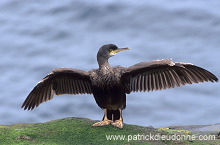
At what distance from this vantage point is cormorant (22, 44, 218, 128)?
8984 mm

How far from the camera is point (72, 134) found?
28.1 ft

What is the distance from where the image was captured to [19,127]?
923cm

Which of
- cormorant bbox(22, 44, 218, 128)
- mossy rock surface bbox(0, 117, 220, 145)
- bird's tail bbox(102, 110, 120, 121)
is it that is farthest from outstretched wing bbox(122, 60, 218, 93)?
mossy rock surface bbox(0, 117, 220, 145)

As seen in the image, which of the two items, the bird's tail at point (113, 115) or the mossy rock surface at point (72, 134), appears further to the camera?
the bird's tail at point (113, 115)

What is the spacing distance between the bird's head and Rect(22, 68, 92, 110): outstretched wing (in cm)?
63

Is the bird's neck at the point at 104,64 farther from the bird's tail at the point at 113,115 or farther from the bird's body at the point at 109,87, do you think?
the bird's tail at the point at 113,115

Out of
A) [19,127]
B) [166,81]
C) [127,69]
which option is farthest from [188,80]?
[19,127]

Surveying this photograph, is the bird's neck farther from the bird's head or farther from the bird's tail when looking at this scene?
the bird's tail

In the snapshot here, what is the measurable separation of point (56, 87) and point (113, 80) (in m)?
1.52

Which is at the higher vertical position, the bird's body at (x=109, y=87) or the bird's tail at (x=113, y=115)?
the bird's body at (x=109, y=87)

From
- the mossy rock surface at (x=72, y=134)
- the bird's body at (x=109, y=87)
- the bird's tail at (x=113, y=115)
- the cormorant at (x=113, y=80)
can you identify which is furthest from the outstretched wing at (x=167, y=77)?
the mossy rock surface at (x=72, y=134)

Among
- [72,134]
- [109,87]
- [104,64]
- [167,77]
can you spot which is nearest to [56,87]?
[104,64]

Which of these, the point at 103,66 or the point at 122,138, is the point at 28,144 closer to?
the point at 122,138

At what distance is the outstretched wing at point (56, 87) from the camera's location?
9594mm
